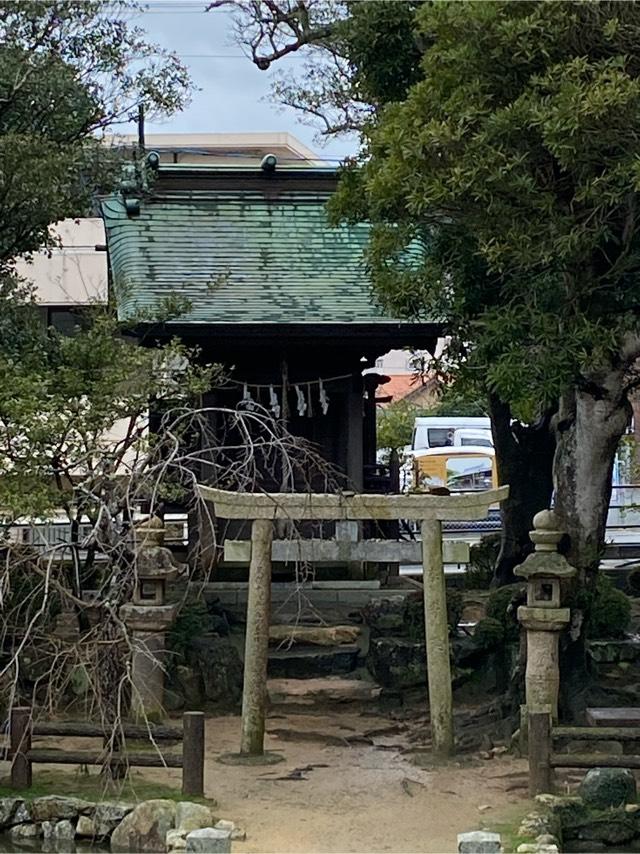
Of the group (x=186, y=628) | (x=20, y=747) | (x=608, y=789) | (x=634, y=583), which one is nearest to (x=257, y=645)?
(x=20, y=747)

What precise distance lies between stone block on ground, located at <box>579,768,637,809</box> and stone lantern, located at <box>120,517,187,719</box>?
435 centimetres

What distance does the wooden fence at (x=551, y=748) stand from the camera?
9.29 m

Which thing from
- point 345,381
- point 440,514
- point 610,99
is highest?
point 610,99

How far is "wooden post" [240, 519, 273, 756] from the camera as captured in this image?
420 inches

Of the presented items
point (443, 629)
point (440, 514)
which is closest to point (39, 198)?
point (440, 514)

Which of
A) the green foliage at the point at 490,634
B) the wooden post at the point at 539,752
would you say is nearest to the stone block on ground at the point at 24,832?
the wooden post at the point at 539,752

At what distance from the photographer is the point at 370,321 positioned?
14578 mm

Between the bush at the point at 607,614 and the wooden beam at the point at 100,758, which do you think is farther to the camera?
the bush at the point at 607,614

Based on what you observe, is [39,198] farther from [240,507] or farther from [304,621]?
[304,621]

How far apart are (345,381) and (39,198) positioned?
224 inches

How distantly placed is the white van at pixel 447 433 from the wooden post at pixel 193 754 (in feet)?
82.0

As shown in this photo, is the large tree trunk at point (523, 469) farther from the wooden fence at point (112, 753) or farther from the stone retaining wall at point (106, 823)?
the stone retaining wall at point (106, 823)

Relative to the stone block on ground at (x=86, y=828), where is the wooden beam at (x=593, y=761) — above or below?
above

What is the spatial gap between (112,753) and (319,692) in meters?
3.97
